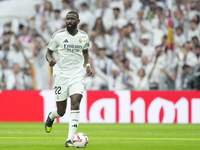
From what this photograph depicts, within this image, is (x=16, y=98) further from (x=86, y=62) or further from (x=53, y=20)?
(x=86, y=62)

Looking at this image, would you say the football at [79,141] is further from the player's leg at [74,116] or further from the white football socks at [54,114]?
the white football socks at [54,114]

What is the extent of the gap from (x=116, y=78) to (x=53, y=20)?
3.71 m

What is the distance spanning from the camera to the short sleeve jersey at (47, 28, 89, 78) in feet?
23.6

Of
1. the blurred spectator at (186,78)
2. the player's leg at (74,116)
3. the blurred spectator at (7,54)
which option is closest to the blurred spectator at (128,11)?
the blurred spectator at (186,78)

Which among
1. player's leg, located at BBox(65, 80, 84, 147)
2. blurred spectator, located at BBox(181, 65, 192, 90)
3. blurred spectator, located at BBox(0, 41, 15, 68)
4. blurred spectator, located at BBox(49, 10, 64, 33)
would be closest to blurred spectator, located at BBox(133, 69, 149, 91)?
blurred spectator, located at BBox(181, 65, 192, 90)

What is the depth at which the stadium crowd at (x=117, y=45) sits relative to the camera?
14.6 metres

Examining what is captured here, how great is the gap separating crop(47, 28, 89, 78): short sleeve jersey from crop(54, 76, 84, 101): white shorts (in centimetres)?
9

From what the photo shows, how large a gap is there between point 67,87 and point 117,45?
8.60 metres

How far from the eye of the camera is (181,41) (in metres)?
15.7

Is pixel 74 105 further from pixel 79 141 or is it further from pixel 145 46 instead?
pixel 145 46

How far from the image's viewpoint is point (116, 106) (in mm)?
13977

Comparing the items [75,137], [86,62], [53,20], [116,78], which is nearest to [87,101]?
[116,78]

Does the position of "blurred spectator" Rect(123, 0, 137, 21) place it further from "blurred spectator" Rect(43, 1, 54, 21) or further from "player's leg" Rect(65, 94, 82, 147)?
"player's leg" Rect(65, 94, 82, 147)

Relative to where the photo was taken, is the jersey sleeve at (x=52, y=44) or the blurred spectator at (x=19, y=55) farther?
the blurred spectator at (x=19, y=55)
